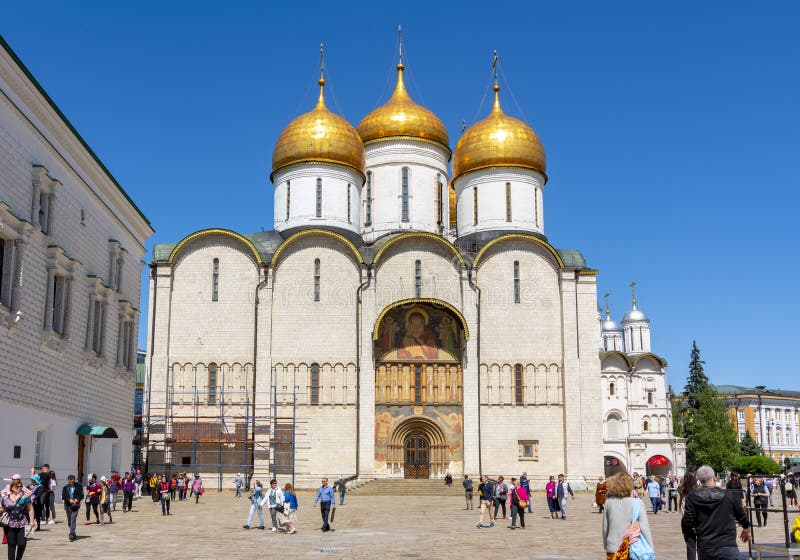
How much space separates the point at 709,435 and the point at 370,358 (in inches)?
1042

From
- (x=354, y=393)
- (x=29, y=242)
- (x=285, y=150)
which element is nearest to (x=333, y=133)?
(x=285, y=150)

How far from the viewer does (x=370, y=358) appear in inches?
1453

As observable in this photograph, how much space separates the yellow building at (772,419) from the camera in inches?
3430

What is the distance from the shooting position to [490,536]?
16750mm

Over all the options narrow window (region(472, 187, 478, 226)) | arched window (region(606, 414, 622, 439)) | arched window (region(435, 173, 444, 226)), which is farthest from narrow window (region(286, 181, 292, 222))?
arched window (region(606, 414, 622, 439))

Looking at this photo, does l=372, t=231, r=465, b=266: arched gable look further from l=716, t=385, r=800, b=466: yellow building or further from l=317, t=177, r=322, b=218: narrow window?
l=716, t=385, r=800, b=466: yellow building

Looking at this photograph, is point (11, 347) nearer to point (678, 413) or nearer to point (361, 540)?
point (361, 540)

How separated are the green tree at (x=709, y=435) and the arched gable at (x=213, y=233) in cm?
3052

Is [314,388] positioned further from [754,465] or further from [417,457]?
[754,465]

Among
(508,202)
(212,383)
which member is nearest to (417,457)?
(212,383)

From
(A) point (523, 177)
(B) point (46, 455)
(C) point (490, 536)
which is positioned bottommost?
(C) point (490, 536)

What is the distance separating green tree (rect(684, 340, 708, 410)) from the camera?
193 ft

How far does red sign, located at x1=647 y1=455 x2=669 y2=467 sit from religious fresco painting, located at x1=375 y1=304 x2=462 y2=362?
2104cm

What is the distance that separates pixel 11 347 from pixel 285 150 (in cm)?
2377
